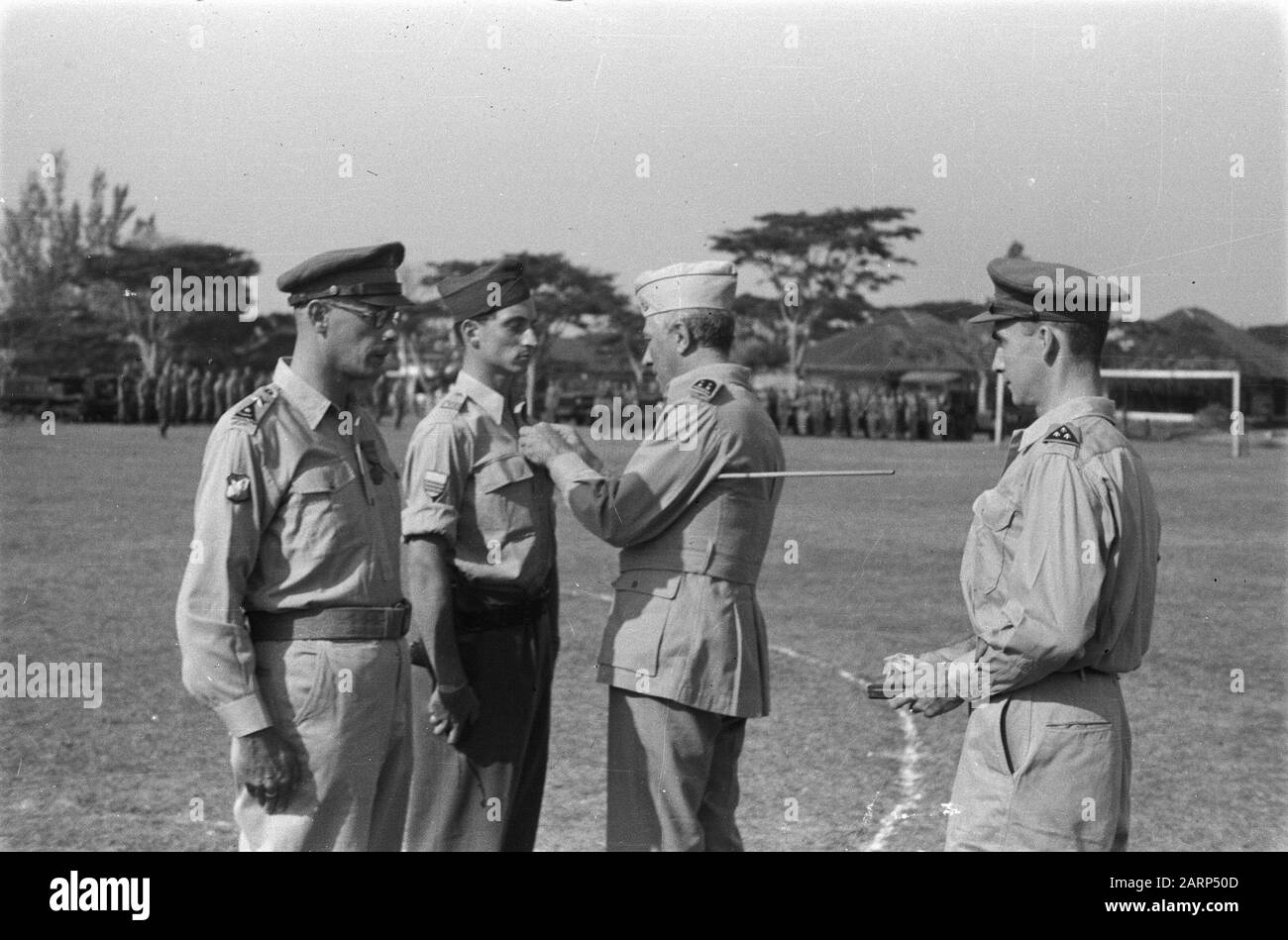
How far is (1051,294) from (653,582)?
48.3 inches

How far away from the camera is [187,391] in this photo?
126 feet

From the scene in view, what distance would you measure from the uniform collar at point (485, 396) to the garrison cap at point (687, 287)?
48 cm

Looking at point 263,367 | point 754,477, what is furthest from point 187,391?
point 754,477

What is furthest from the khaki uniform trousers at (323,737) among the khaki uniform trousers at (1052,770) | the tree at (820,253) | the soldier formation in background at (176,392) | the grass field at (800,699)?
the soldier formation in background at (176,392)

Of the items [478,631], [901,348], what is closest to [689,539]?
[478,631]

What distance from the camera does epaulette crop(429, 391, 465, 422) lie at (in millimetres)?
4116

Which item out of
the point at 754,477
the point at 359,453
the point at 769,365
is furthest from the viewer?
the point at 769,365

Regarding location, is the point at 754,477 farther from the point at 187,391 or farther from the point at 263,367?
the point at 187,391

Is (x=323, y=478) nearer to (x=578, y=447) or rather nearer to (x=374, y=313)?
(x=374, y=313)

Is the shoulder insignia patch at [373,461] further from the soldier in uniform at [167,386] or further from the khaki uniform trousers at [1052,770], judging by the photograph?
the soldier in uniform at [167,386]

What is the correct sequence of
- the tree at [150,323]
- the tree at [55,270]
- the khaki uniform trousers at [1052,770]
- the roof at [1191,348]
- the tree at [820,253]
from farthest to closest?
the roof at [1191,348], the tree at [150,323], the tree at [820,253], the tree at [55,270], the khaki uniform trousers at [1052,770]

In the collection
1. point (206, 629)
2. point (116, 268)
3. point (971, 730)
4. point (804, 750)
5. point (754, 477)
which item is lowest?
point (804, 750)

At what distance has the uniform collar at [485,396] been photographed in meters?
4.17

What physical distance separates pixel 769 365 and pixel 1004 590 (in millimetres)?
42718
